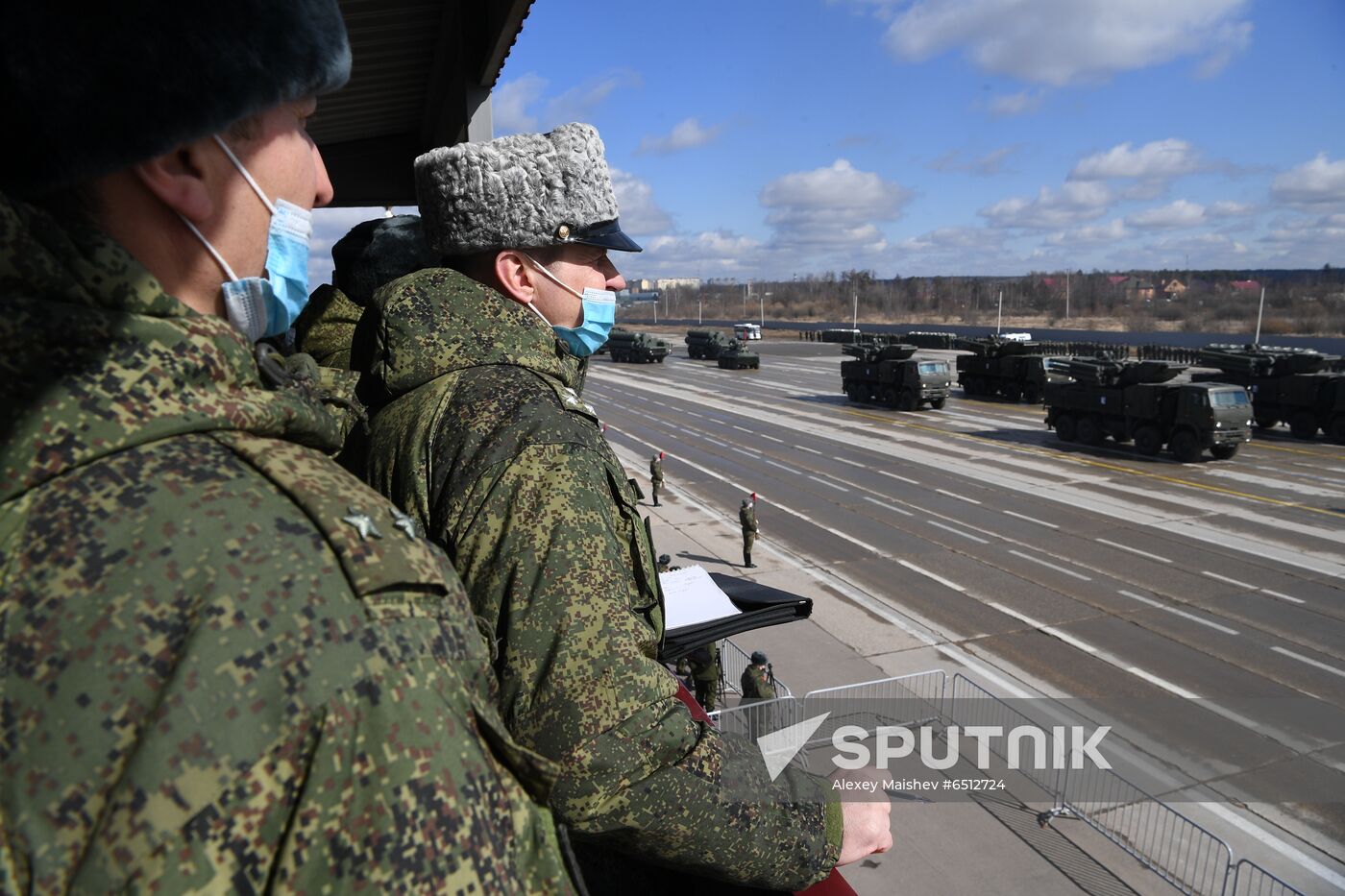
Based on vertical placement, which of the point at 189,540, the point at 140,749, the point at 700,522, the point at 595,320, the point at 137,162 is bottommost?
the point at 700,522

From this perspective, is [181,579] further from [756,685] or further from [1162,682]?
[1162,682]

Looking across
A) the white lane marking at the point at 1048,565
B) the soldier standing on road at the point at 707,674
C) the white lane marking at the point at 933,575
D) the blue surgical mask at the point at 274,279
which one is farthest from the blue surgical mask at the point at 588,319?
the white lane marking at the point at 1048,565

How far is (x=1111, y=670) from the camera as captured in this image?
37.6 feet

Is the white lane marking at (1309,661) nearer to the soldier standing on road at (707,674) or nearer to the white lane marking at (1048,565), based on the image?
the white lane marking at (1048,565)

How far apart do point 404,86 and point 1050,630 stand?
437 inches

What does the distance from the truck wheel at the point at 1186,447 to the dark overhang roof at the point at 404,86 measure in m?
23.4

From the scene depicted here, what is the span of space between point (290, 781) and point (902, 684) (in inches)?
424

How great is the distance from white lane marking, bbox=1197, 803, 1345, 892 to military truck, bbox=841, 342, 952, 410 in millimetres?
29223

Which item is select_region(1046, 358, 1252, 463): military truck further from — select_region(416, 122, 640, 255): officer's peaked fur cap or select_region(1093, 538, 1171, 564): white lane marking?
select_region(416, 122, 640, 255): officer's peaked fur cap

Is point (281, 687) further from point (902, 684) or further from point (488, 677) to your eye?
point (902, 684)

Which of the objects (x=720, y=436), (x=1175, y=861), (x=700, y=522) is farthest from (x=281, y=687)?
(x=720, y=436)

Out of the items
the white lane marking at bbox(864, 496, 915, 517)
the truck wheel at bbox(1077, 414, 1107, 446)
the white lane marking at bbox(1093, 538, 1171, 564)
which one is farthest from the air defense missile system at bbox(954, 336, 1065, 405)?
the white lane marking at bbox(1093, 538, 1171, 564)

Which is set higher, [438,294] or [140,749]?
[438,294]

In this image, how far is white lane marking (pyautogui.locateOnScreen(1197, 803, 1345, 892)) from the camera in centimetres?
745
